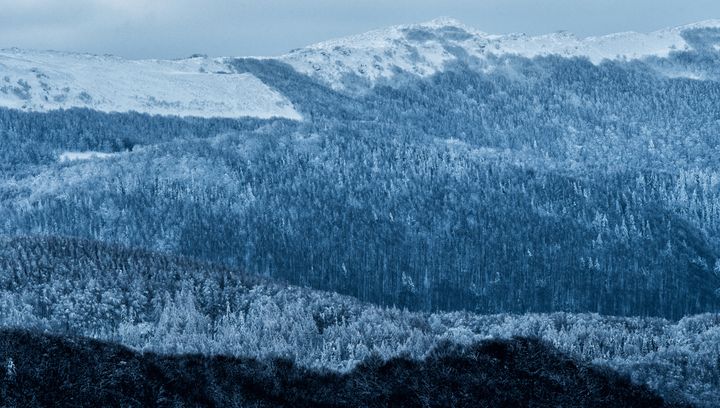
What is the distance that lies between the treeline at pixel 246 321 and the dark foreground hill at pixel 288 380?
161 inches

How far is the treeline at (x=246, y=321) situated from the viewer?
73.9 metres

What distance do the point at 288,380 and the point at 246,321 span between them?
38.9m

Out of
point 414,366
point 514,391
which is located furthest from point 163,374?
point 514,391

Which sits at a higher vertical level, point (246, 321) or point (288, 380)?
point (288, 380)

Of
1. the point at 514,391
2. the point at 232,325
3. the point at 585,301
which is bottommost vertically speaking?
the point at 585,301

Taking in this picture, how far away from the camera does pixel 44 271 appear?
107000mm

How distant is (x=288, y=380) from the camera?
5966 cm

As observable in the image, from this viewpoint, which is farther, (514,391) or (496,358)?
(496,358)

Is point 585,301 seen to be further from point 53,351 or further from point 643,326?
point 53,351

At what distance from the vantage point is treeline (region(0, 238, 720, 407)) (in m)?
73.9

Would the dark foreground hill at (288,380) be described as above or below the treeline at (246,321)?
above

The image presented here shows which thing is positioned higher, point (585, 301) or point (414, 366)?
point (414, 366)

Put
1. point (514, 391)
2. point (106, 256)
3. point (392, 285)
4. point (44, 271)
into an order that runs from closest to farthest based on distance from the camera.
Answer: point (514, 391)
point (44, 271)
point (106, 256)
point (392, 285)

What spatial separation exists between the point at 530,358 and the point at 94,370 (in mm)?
28136
